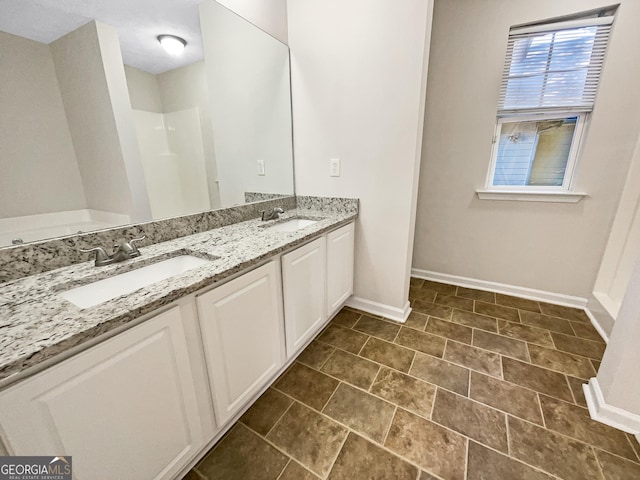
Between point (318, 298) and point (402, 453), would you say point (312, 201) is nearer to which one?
point (318, 298)

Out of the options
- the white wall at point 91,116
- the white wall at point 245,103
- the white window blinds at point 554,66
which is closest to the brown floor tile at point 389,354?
the white wall at point 245,103

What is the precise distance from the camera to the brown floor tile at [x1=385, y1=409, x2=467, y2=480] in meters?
1.09

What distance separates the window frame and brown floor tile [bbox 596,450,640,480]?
1836 millimetres

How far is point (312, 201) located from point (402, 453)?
1.70m

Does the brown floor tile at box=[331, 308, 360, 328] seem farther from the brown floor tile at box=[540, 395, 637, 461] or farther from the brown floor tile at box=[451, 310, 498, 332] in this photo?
the brown floor tile at box=[540, 395, 637, 461]

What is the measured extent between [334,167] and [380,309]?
1.23m

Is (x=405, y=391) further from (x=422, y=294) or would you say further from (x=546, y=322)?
(x=546, y=322)

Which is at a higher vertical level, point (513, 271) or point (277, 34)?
point (277, 34)

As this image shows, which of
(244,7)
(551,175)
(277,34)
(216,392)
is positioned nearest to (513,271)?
(551,175)

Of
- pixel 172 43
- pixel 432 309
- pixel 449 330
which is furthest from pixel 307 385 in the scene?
pixel 172 43

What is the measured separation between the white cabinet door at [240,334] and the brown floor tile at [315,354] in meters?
0.35

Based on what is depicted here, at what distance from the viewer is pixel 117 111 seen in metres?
1.14

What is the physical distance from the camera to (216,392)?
1062 millimetres

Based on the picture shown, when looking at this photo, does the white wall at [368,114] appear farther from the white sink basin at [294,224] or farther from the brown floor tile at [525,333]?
the brown floor tile at [525,333]
